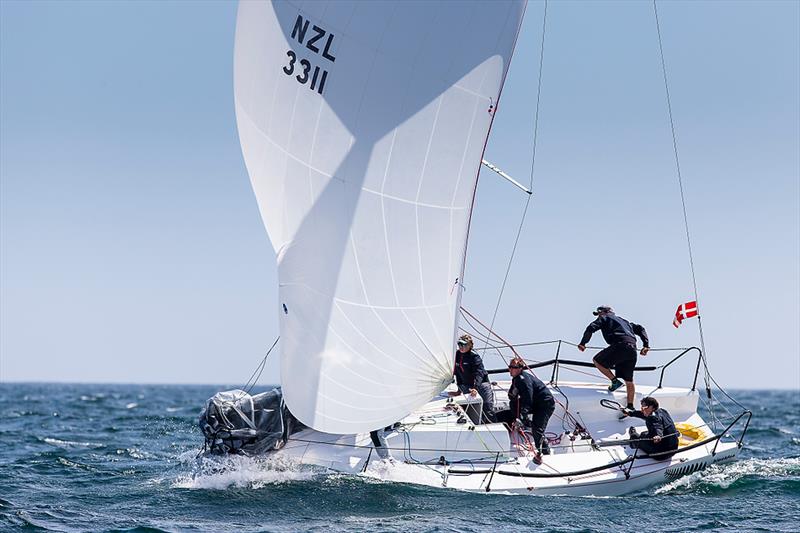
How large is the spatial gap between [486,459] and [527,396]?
1.04 meters

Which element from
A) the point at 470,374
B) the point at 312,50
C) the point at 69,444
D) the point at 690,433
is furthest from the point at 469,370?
the point at 69,444

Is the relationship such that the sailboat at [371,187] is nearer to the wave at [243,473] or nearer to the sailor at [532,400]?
the wave at [243,473]

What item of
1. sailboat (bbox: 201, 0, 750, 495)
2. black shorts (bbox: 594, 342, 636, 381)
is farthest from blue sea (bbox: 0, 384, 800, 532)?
black shorts (bbox: 594, 342, 636, 381)

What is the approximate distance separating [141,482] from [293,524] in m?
3.75

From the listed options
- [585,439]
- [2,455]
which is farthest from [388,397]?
[2,455]

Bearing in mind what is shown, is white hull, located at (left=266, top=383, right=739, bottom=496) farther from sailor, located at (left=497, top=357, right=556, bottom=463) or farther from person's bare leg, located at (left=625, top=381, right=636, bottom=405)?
person's bare leg, located at (left=625, top=381, right=636, bottom=405)

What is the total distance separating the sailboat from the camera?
1015 centimetres

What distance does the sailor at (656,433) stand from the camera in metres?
12.1

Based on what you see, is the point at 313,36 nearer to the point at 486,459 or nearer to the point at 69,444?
the point at 486,459

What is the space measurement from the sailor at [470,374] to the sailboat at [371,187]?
72.1 inches

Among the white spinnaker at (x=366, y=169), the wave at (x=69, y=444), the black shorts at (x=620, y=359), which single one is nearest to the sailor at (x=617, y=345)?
the black shorts at (x=620, y=359)

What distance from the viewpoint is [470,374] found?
13.1 metres

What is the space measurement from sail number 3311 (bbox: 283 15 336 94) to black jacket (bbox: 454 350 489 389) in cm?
485

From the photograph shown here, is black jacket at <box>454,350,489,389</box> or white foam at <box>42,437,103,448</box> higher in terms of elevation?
black jacket at <box>454,350,489,389</box>
